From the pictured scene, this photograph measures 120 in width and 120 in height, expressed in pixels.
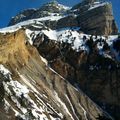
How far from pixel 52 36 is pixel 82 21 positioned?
124 feet

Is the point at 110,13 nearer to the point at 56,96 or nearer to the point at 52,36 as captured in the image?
the point at 52,36

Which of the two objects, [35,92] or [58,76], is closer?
[35,92]

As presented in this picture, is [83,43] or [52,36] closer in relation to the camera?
[83,43]

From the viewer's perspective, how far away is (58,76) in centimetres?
12888

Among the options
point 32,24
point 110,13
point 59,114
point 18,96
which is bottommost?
point 59,114

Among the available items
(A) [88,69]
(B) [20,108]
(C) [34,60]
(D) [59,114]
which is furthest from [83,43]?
(B) [20,108]

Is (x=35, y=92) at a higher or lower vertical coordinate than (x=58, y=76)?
lower

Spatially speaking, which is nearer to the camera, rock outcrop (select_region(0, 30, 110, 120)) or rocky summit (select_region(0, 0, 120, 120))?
rock outcrop (select_region(0, 30, 110, 120))

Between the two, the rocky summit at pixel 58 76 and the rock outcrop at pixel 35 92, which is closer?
the rock outcrop at pixel 35 92

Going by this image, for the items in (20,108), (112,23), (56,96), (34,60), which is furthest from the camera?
(112,23)

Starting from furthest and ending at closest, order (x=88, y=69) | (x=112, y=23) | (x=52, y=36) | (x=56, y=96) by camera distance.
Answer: (x=112, y=23) → (x=52, y=36) → (x=88, y=69) → (x=56, y=96)

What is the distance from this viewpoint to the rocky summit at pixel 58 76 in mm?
104625

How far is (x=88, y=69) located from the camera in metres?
139

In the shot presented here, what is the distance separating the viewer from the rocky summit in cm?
10462
